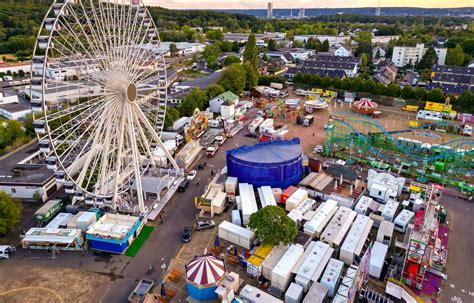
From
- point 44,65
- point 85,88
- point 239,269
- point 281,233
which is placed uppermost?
point 44,65

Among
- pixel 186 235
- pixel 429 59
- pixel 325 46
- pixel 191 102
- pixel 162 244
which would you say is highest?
pixel 325 46

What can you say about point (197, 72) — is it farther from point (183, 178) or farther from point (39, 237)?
point (39, 237)

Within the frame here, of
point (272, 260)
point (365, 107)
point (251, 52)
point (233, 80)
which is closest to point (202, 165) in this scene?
point (272, 260)

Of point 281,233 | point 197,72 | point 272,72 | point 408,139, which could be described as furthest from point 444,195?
point 197,72

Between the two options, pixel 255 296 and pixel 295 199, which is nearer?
pixel 255 296

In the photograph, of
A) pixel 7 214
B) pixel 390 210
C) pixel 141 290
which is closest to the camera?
pixel 141 290

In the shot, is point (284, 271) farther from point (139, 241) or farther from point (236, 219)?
point (139, 241)

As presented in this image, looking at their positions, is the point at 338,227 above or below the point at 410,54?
below
